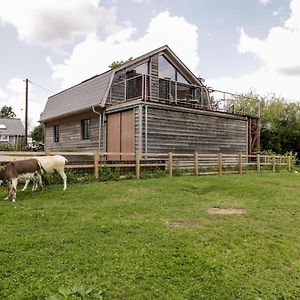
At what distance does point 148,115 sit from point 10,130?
1582 inches

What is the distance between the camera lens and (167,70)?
19.9m

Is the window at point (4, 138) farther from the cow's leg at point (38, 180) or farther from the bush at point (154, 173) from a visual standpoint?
the cow's leg at point (38, 180)

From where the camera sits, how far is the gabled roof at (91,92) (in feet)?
58.5

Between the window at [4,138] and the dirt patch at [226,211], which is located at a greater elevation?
the window at [4,138]

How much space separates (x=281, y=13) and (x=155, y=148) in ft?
27.2

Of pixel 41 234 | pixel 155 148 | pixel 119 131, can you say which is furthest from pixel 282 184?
pixel 41 234

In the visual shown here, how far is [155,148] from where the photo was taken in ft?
53.2

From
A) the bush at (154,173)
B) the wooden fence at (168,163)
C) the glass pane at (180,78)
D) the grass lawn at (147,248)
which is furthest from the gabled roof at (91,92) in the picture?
the grass lawn at (147,248)

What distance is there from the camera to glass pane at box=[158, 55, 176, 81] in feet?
64.2

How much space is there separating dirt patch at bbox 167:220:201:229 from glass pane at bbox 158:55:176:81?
45.3 feet

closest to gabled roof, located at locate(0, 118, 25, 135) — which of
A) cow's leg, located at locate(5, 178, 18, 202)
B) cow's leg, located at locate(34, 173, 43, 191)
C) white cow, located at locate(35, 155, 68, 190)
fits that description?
white cow, located at locate(35, 155, 68, 190)

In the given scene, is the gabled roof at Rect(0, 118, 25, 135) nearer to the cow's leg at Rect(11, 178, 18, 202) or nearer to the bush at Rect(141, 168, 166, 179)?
the bush at Rect(141, 168, 166, 179)

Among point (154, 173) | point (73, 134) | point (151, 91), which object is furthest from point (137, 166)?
point (73, 134)

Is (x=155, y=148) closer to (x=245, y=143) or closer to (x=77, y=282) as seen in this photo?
(x=245, y=143)
